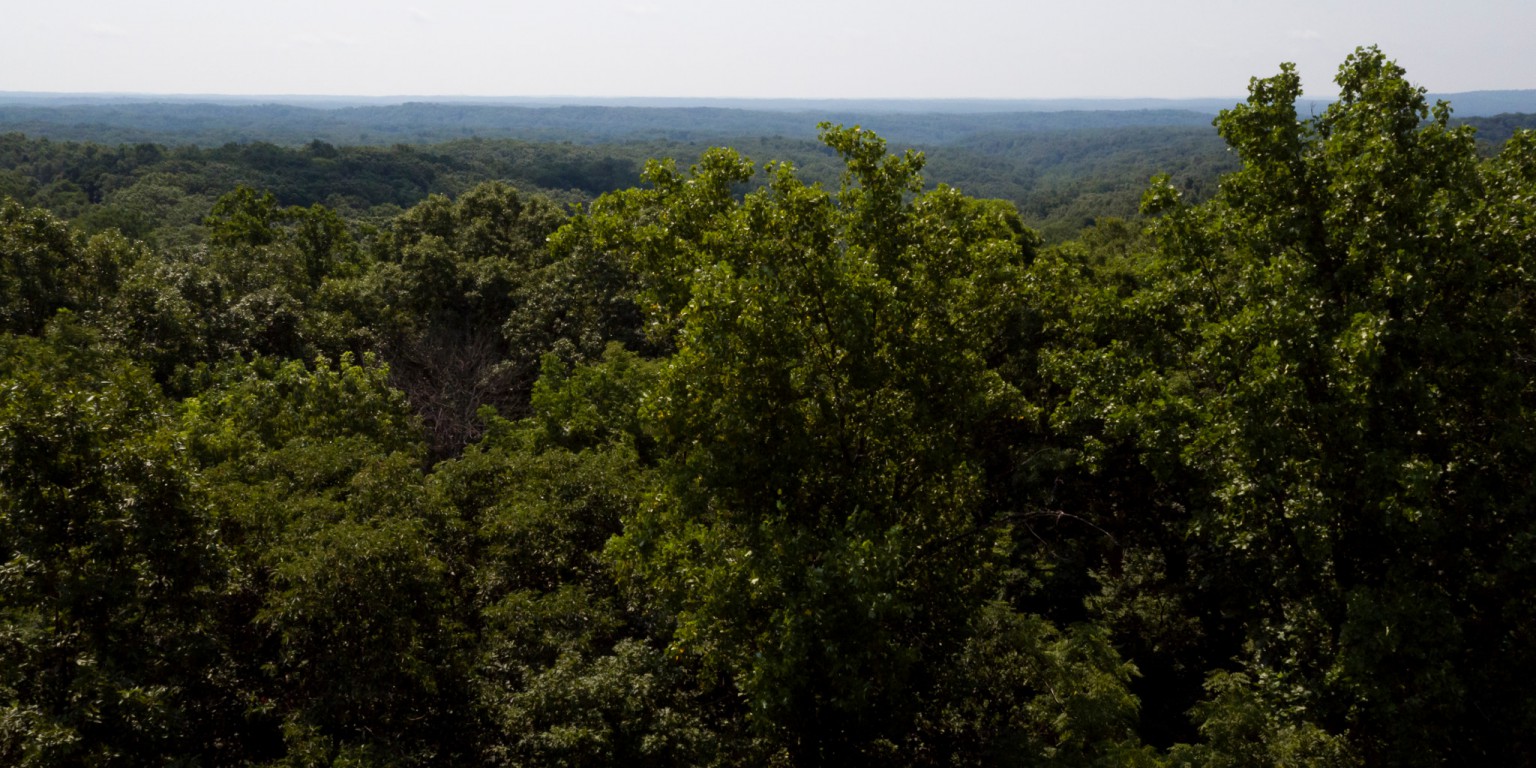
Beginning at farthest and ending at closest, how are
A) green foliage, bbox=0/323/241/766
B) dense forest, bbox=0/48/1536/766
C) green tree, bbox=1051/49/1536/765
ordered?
green tree, bbox=1051/49/1536/765, dense forest, bbox=0/48/1536/766, green foliage, bbox=0/323/241/766

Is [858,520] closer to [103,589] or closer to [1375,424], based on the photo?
[1375,424]

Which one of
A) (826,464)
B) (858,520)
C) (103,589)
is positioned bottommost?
(103,589)

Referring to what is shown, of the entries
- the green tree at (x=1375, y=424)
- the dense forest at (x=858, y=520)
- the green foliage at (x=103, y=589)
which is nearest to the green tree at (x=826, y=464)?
the dense forest at (x=858, y=520)

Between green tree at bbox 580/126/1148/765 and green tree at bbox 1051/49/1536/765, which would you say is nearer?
green tree at bbox 580/126/1148/765

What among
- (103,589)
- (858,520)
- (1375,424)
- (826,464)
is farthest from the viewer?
(826,464)

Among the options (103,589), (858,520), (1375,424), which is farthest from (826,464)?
(103,589)

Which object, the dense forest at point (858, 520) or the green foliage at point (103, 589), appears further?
the dense forest at point (858, 520)

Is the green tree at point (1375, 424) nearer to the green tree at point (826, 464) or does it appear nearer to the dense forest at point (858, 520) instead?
the dense forest at point (858, 520)

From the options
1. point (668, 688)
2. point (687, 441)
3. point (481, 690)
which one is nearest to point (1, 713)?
point (481, 690)

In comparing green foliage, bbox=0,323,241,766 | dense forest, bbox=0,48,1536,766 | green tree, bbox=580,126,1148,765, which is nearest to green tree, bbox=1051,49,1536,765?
dense forest, bbox=0,48,1536,766

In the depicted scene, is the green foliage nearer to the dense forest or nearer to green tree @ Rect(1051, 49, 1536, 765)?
the dense forest

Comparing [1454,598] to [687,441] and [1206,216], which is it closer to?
[1206,216]

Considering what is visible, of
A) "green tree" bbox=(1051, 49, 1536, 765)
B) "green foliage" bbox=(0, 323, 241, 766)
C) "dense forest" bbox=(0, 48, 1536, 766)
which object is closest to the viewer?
"green foliage" bbox=(0, 323, 241, 766)

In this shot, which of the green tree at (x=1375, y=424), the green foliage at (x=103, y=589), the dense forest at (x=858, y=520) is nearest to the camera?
the green foliage at (x=103, y=589)
